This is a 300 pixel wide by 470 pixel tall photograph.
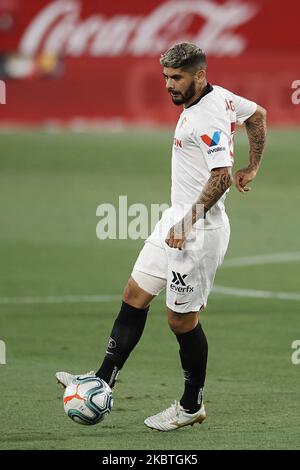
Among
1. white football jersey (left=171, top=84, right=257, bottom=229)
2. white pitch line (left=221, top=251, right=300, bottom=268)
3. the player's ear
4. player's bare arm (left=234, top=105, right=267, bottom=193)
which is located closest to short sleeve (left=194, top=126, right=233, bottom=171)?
white football jersey (left=171, top=84, right=257, bottom=229)

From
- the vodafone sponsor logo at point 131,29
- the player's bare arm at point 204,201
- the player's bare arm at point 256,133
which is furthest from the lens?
the vodafone sponsor logo at point 131,29

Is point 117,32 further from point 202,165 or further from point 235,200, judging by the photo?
point 202,165

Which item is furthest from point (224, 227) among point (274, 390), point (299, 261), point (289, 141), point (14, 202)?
point (289, 141)

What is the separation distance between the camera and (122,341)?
8992 mm

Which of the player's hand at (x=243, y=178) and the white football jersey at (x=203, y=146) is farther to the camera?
the player's hand at (x=243, y=178)

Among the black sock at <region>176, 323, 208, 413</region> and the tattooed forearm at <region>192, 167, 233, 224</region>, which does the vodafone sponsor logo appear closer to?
the black sock at <region>176, 323, 208, 413</region>

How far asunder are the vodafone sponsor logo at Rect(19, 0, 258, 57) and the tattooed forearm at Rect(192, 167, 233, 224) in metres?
25.3

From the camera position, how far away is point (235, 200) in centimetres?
2331

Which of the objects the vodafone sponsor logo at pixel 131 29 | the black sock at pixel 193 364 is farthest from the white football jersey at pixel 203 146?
the vodafone sponsor logo at pixel 131 29

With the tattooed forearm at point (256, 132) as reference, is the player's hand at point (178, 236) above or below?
below

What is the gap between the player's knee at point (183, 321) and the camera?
8.88 metres

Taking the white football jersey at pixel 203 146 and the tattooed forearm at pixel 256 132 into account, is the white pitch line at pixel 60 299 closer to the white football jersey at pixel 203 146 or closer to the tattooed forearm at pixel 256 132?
the tattooed forearm at pixel 256 132

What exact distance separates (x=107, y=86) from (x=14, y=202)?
11.0 m

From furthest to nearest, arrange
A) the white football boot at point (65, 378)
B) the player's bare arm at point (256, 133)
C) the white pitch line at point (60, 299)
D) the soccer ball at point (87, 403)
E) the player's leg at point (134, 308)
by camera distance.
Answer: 1. the white pitch line at point (60, 299)
2. the player's bare arm at point (256, 133)
3. the player's leg at point (134, 308)
4. the white football boot at point (65, 378)
5. the soccer ball at point (87, 403)
